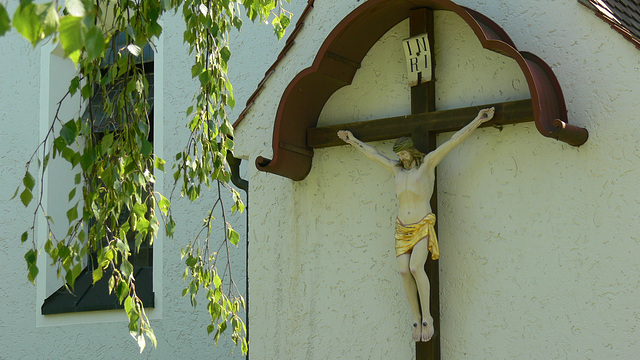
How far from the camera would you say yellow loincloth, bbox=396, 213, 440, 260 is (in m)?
5.38

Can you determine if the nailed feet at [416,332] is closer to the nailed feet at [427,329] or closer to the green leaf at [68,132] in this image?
the nailed feet at [427,329]

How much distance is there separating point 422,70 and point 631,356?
6.82 feet

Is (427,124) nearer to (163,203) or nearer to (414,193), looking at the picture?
(414,193)

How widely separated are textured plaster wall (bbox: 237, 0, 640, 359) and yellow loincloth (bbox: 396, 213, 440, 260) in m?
0.15

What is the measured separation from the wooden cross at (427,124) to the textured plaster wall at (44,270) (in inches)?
113

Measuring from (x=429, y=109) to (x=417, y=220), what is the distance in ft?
2.35

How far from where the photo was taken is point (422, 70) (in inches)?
224

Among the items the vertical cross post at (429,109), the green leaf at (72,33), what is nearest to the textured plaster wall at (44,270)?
the vertical cross post at (429,109)

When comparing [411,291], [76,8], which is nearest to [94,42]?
[76,8]

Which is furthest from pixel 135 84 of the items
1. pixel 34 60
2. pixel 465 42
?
pixel 34 60

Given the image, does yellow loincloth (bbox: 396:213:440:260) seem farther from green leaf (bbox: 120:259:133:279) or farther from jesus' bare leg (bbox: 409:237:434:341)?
green leaf (bbox: 120:259:133:279)

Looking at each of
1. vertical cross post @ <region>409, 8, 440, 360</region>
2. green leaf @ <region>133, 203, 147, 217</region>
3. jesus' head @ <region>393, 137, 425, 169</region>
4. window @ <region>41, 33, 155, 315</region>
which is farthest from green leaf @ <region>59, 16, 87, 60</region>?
window @ <region>41, 33, 155, 315</region>

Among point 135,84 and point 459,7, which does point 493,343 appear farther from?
point 135,84

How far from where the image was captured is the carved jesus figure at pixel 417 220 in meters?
5.34
